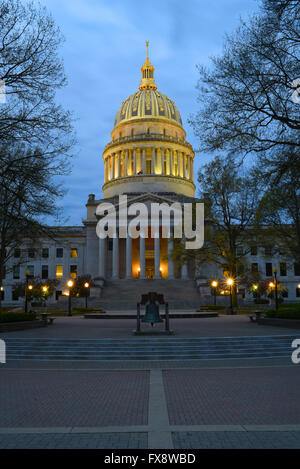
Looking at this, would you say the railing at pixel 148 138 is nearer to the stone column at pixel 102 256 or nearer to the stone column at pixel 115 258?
the stone column at pixel 102 256

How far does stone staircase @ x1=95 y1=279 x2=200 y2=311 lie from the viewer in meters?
48.2

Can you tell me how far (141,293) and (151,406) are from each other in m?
45.0

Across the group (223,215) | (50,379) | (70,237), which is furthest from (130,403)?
(70,237)

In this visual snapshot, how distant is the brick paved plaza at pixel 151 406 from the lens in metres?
6.57

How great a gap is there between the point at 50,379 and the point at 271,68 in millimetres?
15725

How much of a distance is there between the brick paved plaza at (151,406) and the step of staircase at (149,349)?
1.25 meters

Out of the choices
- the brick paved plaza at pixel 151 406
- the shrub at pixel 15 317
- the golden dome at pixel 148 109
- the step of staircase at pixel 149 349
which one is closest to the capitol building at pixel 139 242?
the golden dome at pixel 148 109

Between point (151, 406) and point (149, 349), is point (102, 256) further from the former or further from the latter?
point (151, 406)

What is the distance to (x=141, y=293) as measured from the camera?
53.4 meters

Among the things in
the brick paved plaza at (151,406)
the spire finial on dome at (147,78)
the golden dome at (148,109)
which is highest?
the spire finial on dome at (147,78)

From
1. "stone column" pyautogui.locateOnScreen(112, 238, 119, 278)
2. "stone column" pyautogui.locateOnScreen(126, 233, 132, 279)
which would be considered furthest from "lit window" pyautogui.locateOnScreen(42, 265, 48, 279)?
"stone column" pyautogui.locateOnScreen(126, 233, 132, 279)

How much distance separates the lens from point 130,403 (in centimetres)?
904

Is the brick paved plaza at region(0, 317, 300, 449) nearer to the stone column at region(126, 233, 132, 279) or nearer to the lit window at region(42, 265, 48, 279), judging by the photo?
the stone column at region(126, 233, 132, 279)

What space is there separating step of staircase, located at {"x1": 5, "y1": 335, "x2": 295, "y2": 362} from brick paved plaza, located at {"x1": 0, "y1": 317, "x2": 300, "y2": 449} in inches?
49.4
